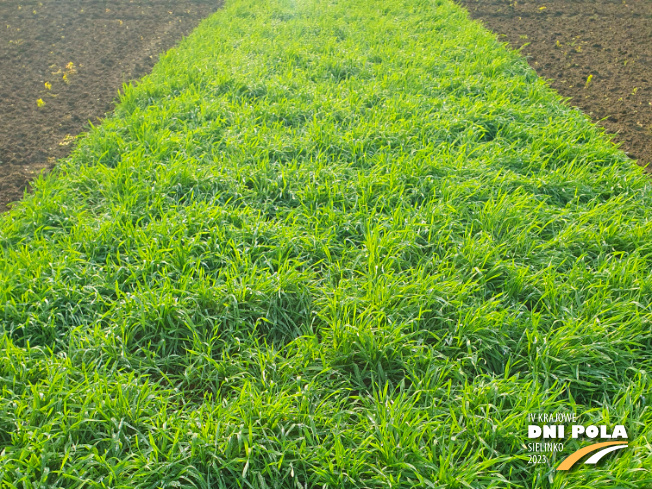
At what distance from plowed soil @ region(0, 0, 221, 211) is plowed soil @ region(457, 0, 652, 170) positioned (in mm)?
4643

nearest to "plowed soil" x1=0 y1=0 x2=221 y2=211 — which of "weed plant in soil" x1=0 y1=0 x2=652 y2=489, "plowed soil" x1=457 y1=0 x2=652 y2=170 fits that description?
"weed plant in soil" x1=0 y1=0 x2=652 y2=489

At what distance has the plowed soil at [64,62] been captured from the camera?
3535 mm

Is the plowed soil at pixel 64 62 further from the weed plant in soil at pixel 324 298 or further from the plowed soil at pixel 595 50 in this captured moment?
the plowed soil at pixel 595 50

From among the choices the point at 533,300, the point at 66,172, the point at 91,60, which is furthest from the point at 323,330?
the point at 91,60

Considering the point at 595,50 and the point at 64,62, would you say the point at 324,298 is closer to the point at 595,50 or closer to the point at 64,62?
the point at 64,62

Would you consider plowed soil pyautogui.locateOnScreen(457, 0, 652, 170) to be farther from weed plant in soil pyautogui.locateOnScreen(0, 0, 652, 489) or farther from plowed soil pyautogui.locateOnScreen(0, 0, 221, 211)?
plowed soil pyautogui.locateOnScreen(0, 0, 221, 211)

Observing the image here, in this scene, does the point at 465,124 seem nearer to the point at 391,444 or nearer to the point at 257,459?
the point at 391,444

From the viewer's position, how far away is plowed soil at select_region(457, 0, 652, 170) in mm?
3996

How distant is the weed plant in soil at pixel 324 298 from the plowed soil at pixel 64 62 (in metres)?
0.44

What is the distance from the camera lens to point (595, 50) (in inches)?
209

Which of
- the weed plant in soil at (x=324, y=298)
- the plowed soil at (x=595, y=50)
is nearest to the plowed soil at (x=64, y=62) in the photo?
the weed plant in soil at (x=324, y=298)

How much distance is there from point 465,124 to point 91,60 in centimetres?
436

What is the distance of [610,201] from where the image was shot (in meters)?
2.82

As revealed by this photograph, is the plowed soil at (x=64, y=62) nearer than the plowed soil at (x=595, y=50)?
Yes
